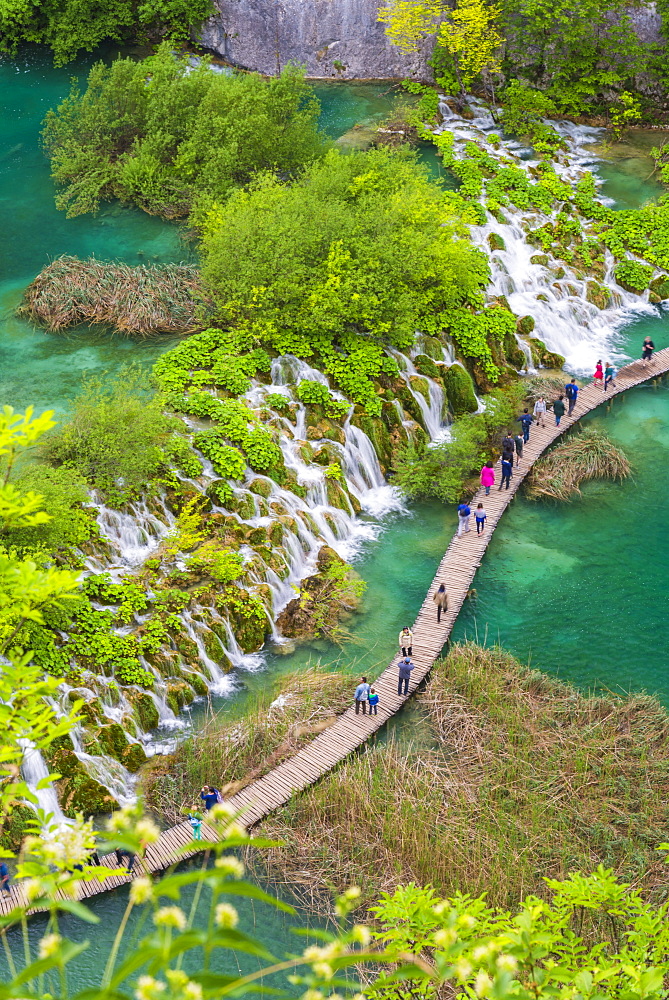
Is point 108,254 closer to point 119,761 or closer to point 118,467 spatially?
point 118,467

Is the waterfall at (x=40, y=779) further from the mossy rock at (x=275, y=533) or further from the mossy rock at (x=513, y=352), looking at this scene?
the mossy rock at (x=513, y=352)

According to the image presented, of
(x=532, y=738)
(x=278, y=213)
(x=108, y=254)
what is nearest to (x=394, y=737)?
(x=532, y=738)

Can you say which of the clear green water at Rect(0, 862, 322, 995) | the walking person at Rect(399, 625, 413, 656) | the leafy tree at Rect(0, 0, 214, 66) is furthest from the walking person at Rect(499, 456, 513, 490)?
the leafy tree at Rect(0, 0, 214, 66)

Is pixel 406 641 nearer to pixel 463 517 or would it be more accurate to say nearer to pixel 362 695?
pixel 362 695

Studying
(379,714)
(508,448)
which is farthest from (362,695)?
(508,448)

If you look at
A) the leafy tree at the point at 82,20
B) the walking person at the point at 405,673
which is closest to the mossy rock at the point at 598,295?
the walking person at the point at 405,673

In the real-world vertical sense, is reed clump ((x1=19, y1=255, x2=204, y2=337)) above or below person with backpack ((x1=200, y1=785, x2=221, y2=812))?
above

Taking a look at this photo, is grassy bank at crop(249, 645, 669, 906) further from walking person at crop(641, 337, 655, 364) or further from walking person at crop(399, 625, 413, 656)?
walking person at crop(641, 337, 655, 364)
